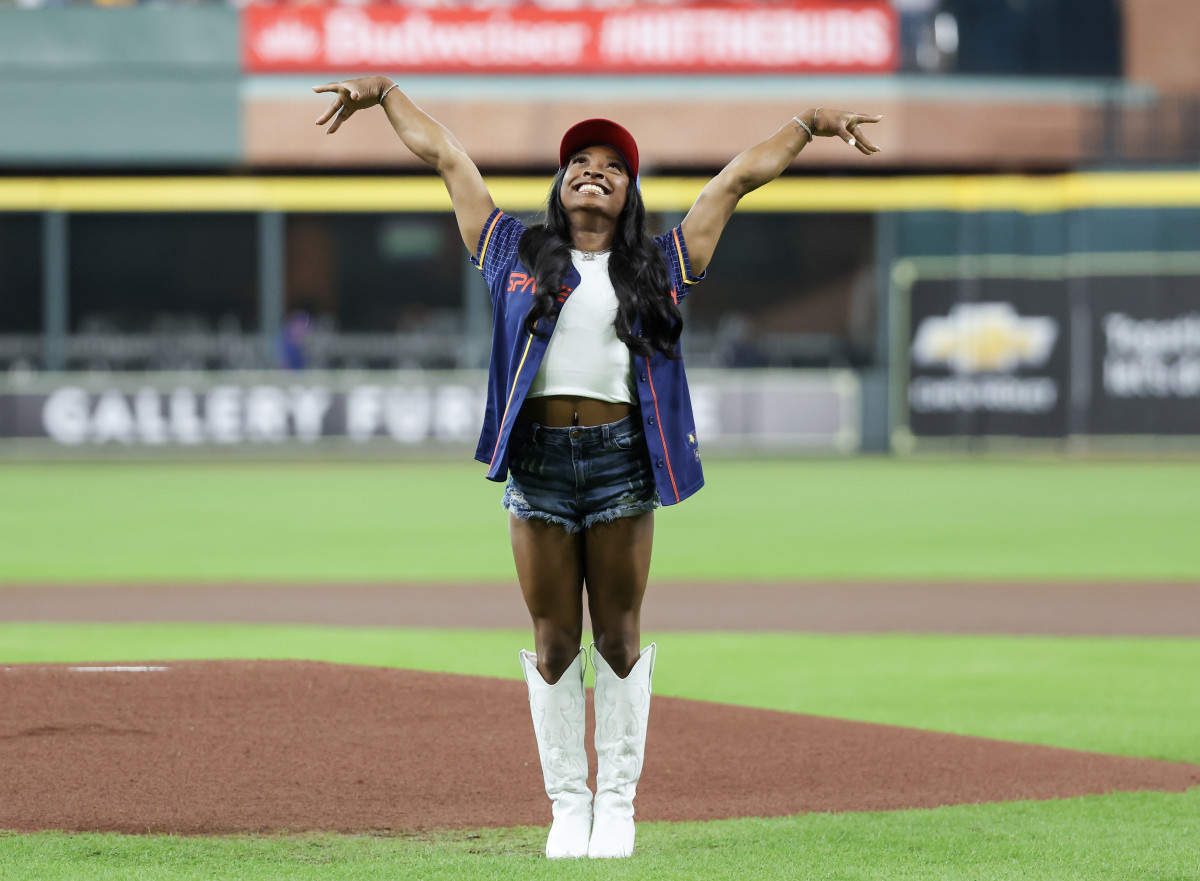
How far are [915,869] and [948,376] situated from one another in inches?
880

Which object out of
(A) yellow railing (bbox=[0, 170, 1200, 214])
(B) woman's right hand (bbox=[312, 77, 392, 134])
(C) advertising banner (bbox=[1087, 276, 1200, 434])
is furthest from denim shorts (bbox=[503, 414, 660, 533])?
(A) yellow railing (bbox=[0, 170, 1200, 214])

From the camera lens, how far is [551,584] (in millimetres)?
4508

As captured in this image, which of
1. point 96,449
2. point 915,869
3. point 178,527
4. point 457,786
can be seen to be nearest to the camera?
point 915,869

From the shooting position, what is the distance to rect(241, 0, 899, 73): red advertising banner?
1040 inches

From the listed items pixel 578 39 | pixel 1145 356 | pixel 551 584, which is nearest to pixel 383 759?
pixel 551 584

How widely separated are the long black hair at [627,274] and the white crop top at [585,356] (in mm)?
45

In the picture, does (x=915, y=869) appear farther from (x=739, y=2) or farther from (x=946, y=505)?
(x=739, y=2)

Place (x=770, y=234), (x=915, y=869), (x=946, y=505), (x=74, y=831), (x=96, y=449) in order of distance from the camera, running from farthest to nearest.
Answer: (x=770, y=234)
(x=96, y=449)
(x=946, y=505)
(x=74, y=831)
(x=915, y=869)

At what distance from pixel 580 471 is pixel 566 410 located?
0.57ft

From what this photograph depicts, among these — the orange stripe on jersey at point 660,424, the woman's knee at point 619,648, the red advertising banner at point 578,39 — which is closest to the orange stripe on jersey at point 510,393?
the orange stripe on jersey at point 660,424

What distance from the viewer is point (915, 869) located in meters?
4.39

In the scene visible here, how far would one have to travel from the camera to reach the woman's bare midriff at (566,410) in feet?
14.6

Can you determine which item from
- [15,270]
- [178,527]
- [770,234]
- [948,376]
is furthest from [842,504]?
[15,270]

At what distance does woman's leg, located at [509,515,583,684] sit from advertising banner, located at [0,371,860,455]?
68.0 ft
